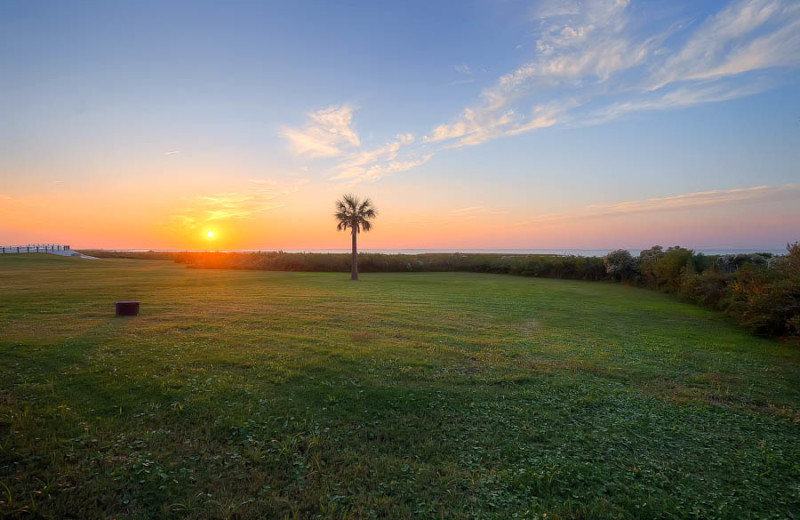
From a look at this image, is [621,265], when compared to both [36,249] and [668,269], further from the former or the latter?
[36,249]

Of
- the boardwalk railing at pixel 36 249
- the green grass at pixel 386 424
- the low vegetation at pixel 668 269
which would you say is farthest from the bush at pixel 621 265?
the boardwalk railing at pixel 36 249

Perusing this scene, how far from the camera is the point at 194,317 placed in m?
12.5

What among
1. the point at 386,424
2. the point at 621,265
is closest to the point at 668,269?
the point at 621,265

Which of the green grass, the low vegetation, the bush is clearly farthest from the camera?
the bush

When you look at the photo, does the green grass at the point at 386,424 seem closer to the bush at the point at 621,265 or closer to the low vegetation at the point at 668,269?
the low vegetation at the point at 668,269

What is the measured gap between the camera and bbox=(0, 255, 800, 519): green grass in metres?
3.85

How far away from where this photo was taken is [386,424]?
5.39 m

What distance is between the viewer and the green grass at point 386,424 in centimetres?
385

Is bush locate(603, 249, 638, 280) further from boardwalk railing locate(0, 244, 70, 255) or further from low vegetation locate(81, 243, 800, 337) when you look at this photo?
boardwalk railing locate(0, 244, 70, 255)

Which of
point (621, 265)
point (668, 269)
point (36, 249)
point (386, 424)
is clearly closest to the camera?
point (386, 424)

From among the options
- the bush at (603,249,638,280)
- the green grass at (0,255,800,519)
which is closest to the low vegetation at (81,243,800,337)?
the bush at (603,249,638,280)

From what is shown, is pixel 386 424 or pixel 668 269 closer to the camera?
pixel 386 424

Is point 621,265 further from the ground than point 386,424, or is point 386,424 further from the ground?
point 621,265

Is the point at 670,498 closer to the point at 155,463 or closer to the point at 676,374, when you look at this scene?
the point at 676,374
